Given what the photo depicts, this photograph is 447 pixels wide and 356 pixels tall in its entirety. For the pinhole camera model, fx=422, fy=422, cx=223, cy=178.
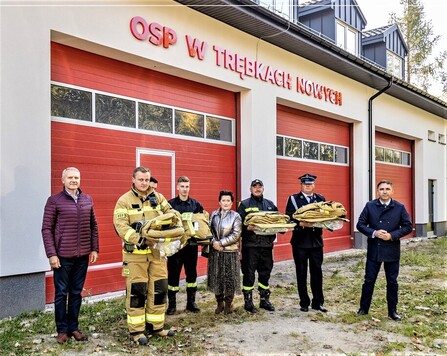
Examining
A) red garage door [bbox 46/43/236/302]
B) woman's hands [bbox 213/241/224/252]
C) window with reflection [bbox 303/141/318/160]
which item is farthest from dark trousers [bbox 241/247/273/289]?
window with reflection [bbox 303/141/318/160]

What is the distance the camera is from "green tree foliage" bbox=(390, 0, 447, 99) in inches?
1041

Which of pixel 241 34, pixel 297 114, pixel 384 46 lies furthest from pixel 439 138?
pixel 241 34

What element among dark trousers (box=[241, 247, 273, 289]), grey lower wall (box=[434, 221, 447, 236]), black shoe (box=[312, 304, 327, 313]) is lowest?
grey lower wall (box=[434, 221, 447, 236])

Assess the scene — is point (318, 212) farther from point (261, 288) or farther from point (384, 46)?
point (384, 46)

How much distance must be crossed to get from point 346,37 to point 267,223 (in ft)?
37.9

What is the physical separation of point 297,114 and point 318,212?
6.33m

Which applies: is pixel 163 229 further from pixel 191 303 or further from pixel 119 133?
pixel 119 133

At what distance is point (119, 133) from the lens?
758 centimetres

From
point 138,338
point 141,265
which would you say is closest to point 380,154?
point 141,265

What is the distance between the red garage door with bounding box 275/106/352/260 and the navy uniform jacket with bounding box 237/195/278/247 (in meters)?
4.86

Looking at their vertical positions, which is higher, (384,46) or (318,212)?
(384,46)

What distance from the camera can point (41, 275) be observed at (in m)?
6.08

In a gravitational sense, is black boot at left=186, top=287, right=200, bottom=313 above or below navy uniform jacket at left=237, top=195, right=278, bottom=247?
below

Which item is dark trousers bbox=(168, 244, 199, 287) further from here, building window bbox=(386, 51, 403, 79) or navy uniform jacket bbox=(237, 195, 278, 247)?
building window bbox=(386, 51, 403, 79)
